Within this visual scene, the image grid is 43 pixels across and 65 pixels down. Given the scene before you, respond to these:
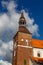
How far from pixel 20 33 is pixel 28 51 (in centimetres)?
595

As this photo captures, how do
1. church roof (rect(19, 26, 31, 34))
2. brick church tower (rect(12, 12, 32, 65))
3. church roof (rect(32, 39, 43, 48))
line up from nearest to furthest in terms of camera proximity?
brick church tower (rect(12, 12, 32, 65)), church roof (rect(19, 26, 31, 34)), church roof (rect(32, 39, 43, 48))

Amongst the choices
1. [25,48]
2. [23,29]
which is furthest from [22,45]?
[23,29]

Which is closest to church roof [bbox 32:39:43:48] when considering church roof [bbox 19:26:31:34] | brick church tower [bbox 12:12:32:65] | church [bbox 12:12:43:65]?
church [bbox 12:12:43:65]

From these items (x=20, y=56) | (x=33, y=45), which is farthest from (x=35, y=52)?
(x=20, y=56)

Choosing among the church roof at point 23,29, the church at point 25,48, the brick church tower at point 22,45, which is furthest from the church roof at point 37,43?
the church roof at point 23,29

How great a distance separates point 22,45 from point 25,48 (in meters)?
1.25

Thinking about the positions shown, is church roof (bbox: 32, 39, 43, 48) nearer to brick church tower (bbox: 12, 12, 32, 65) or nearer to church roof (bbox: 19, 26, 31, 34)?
brick church tower (bbox: 12, 12, 32, 65)

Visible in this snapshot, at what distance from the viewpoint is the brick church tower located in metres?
55.9

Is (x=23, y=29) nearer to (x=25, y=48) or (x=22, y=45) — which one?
(x=22, y=45)

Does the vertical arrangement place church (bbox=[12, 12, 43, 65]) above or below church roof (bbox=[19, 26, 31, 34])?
below

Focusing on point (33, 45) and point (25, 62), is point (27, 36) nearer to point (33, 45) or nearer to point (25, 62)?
point (33, 45)

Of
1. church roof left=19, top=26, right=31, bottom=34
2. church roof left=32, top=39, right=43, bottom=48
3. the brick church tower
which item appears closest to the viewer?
the brick church tower

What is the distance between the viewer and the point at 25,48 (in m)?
57.3

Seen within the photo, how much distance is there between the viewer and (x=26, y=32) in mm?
59438
